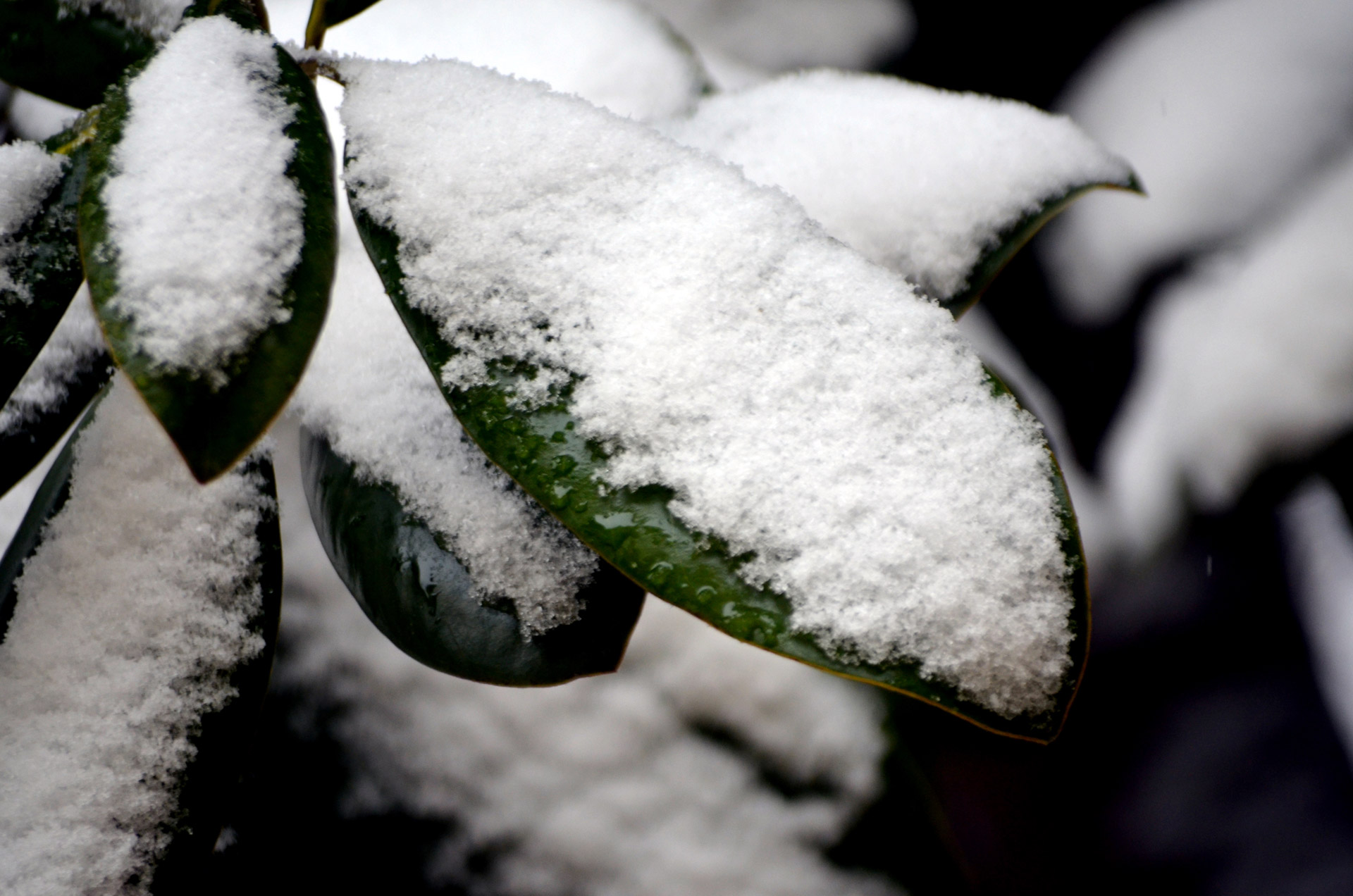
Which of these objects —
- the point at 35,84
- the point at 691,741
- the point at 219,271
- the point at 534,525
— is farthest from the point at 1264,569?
the point at 35,84

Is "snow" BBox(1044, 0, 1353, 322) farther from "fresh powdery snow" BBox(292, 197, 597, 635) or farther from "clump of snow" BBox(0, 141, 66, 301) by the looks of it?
"clump of snow" BBox(0, 141, 66, 301)

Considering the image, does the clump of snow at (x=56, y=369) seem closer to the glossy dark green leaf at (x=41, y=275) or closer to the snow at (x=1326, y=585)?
the glossy dark green leaf at (x=41, y=275)

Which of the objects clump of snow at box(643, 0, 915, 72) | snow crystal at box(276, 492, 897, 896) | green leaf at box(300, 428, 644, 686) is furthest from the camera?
clump of snow at box(643, 0, 915, 72)

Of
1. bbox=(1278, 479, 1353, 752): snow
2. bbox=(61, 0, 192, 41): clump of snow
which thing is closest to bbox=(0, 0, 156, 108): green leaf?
bbox=(61, 0, 192, 41): clump of snow

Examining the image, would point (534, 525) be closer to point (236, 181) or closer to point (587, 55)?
point (236, 181)

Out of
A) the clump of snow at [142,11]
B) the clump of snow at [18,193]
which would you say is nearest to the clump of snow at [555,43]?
the clump of snow at [142,11]

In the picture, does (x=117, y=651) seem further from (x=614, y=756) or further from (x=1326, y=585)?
(x=1326, y=585)

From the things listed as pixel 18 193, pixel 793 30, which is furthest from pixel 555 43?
pixel 18 193
